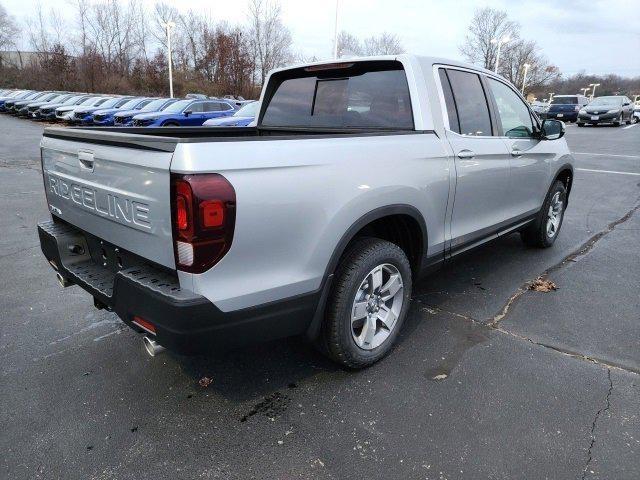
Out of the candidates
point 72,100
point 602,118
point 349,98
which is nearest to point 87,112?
point 72,100

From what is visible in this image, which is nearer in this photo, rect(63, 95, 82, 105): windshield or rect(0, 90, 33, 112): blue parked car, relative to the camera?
rect(63, 95, 82, 105): windshield

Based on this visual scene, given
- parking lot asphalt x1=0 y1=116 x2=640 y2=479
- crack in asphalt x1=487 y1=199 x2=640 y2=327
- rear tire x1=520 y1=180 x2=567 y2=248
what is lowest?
parking lot asphalt x1=0 y1=116 x2=640 y2=479

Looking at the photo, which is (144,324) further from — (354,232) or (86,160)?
(354,232)

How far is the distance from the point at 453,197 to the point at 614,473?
1.88 meters

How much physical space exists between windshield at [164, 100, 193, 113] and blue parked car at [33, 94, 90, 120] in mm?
10761

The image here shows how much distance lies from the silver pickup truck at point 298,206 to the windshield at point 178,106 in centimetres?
1500

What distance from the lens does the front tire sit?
2.70 meters

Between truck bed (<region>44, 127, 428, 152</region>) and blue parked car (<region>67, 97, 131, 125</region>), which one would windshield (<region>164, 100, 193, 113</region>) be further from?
truck bed (<region>44, 127, 428, 152</region>)

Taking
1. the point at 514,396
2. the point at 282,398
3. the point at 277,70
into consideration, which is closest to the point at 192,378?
the point at 282,398

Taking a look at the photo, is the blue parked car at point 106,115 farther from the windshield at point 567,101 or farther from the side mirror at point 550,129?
the windshield at point 567,101

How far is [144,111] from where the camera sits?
19031mm

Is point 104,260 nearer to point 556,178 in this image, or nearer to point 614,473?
point 614,473

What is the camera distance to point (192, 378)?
291cm

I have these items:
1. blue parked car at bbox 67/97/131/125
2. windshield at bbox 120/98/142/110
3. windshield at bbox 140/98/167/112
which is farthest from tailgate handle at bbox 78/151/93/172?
windshield at bbox 120/98/142/110
